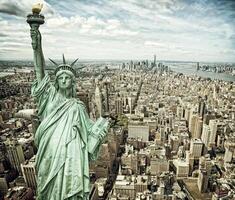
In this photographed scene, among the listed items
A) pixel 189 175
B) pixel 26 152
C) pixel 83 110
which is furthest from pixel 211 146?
pixel 83 110

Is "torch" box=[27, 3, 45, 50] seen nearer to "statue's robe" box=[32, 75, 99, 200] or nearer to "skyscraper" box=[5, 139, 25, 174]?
"statue's robe" box=[32, 75, 99, 200]

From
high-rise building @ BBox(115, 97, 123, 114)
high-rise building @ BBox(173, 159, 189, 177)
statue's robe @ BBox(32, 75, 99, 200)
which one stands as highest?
statue's robe @ BBox(32, 75, 99, 200)

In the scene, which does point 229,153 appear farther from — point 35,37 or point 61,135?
point 35,37

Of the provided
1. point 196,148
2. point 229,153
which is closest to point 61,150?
point 196,148

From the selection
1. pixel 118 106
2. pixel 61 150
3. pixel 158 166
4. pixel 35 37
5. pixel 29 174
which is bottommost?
pixel 158 166

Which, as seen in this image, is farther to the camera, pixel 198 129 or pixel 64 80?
pixel 198 129

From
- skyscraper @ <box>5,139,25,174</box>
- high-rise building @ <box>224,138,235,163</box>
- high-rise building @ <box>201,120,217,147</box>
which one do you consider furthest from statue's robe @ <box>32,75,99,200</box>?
high-rise building @ <box>201,120,217,147</box>

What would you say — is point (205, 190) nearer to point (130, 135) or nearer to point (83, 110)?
point (130, 135)

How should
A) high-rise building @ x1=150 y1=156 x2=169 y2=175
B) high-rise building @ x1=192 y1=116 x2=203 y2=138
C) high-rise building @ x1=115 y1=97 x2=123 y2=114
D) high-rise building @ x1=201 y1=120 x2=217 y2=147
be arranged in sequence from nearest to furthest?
high-rise building @ x1=150 y1=156 x2=169 y2=175
high-rise building @ x1=201 y1=120 x2=217 y2=147
high-rise building @ x1=192 y1=116 x2=203 y2=138
high-rise building @ x1=115 y1=97 x2=123 y2=114
